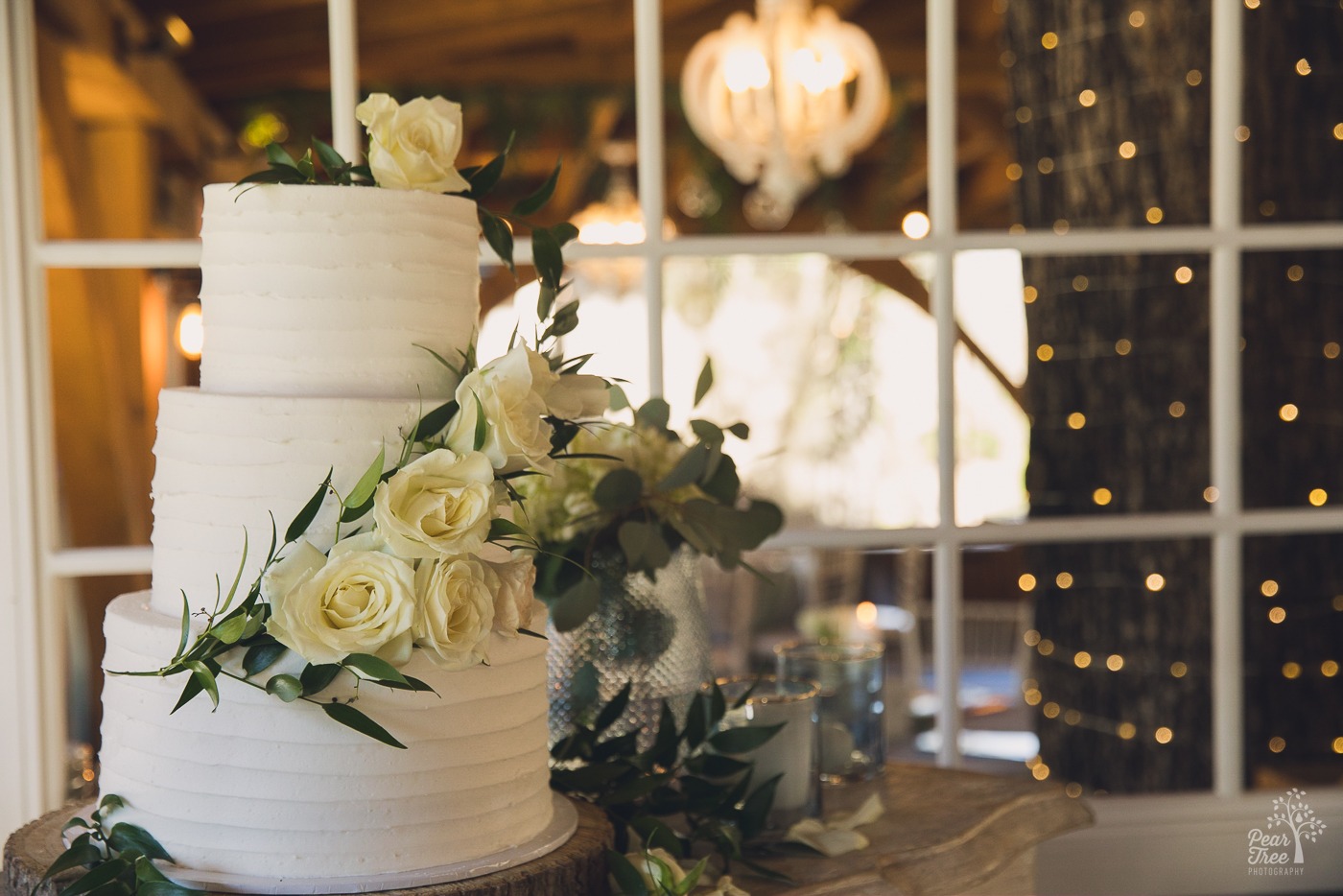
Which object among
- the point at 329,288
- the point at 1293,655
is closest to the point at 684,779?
the point at 329,288

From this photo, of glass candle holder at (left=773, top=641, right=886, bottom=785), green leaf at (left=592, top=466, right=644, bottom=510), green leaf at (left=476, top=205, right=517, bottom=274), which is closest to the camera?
green leaf at (left=476, top=205, right=517, bottom=274)

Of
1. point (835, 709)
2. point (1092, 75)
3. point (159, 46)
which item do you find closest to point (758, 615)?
point (159, 46)

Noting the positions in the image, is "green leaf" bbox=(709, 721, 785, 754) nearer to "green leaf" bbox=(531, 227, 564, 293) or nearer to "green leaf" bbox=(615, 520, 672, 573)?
"green leaf" bbox=(615, 520, 672, 573)

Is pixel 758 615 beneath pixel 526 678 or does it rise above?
beneath

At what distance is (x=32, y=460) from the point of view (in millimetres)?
1379

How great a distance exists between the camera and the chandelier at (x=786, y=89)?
363 centimetres

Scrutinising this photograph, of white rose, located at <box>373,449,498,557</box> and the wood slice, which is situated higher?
white rose, located at <box>373,449,498,557</box>

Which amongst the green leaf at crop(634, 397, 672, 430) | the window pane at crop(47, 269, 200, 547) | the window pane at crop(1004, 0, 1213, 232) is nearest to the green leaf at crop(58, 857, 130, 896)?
the green leaf at crop(634, 397, 672, 430)

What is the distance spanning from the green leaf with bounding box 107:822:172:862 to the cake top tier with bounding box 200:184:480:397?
0.30 meters

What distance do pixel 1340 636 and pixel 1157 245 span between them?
2.55ft

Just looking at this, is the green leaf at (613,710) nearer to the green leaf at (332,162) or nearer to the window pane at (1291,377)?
the green leaf at (332,162)

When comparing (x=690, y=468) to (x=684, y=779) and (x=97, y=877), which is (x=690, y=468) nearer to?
(x=684, y=779)

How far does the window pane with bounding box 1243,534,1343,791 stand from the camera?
1896 millimetres

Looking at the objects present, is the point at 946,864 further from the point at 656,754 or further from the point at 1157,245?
the point at 1157,245
